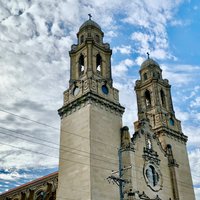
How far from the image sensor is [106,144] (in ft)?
114

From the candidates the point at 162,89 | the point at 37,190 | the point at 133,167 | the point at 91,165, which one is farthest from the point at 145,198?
the point at 162,89

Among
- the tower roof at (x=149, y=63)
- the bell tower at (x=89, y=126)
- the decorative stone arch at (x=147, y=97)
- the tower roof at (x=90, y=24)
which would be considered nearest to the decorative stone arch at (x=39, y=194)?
the bell tower at (x=89, y=126)

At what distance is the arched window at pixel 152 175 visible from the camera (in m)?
37.9

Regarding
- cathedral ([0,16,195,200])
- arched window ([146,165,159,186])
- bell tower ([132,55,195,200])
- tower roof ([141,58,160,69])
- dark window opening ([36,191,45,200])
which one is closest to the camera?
cathedral ([0,16,195,200])

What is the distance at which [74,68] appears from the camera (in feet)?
139

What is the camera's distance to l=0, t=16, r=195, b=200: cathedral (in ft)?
107

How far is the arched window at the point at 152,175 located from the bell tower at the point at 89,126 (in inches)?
218

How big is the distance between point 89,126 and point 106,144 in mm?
2812

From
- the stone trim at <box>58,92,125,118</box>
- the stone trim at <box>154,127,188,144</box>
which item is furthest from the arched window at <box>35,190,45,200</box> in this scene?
the stone trim at <box>154,127,188,144</box>

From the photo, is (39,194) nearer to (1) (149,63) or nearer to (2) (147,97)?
(2) (147,97)

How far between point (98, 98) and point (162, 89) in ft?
57.6

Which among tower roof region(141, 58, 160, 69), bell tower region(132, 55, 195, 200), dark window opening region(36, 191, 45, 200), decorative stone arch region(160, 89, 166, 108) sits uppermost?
tower roof region(141, 58, 160, 69)

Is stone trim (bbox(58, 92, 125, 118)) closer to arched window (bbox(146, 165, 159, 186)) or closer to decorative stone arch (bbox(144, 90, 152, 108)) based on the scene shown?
arched window (bbox(146, 165, 159, 186))

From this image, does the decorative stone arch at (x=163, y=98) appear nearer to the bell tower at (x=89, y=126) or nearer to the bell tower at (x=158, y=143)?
the bell tower at (x=158, y=143)
